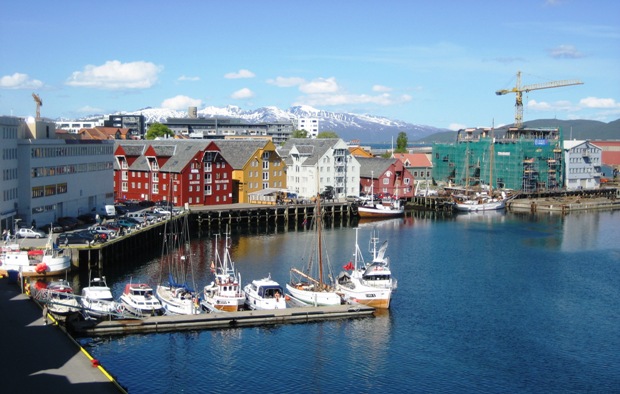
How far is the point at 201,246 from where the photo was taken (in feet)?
185

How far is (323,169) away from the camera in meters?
82.2

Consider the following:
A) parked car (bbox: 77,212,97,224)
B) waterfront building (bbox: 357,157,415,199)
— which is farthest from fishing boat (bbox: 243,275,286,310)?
waterfront building (bbox: 357,157,415,199)

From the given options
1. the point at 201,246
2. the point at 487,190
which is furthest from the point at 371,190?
the point at 201,246

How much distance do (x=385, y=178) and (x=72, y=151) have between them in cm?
3808

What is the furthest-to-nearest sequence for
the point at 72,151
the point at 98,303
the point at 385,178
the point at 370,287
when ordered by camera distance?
the point at 385,178
the point at 72,151
the point at 370,287
the point at 98,303

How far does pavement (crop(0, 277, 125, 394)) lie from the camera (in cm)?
Result: 2320

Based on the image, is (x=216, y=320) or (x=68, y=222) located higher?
(x=68, y=222)

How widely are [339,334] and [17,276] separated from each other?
1789 centimetres

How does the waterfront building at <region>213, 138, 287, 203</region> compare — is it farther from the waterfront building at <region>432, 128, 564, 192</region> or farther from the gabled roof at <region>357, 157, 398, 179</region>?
the waterfront building at <region>432, 128, 564, 192</region>

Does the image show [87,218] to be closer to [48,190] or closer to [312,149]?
A: [48,190]

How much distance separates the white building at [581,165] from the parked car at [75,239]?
73.0 meters

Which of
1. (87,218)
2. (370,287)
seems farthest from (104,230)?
Answer: (370,287)

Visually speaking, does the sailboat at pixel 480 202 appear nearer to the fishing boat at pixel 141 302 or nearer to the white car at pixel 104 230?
the white car at pixel 104 230

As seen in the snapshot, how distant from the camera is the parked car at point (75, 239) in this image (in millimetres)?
46844
